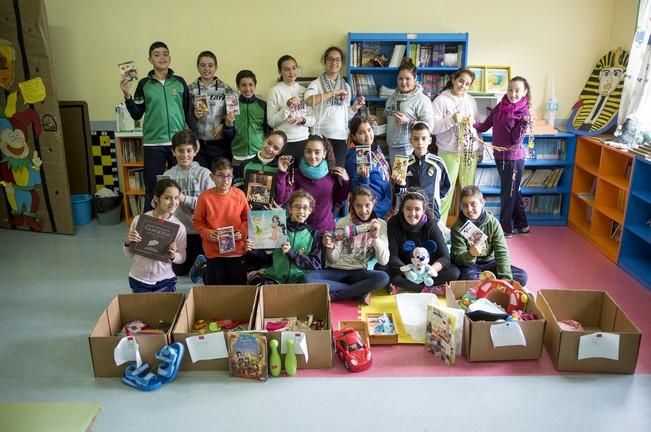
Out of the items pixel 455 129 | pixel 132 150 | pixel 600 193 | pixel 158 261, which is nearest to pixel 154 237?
pixel 158 261

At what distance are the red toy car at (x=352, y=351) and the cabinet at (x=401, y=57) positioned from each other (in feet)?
9.94

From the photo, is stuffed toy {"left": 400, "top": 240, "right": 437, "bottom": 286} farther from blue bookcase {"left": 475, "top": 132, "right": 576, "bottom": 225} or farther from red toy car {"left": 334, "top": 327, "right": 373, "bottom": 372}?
blue bookcase {"left": 475, "top": 132, "right": 576, "bottom": 225}

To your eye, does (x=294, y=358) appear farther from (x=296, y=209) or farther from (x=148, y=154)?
(x=148, y=154)

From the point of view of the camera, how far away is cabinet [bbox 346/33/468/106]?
18.5 feet

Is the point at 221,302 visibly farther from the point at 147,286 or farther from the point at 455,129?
the point at 455,129

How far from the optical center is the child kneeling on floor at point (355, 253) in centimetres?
400

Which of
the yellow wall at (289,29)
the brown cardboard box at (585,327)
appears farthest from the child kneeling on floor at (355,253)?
the yellow wall at (289,29)

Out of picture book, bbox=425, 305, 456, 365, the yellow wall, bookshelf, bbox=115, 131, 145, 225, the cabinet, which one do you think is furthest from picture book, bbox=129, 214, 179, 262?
the cabinet

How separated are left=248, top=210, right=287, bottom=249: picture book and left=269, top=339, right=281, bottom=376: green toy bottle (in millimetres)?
888

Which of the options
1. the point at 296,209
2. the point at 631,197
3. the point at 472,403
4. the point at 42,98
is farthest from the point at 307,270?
the point at 42,98

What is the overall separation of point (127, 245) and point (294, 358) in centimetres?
137

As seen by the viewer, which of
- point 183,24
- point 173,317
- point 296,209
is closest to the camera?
point 173,317

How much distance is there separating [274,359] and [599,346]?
177 cm

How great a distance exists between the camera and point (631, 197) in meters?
4.75
